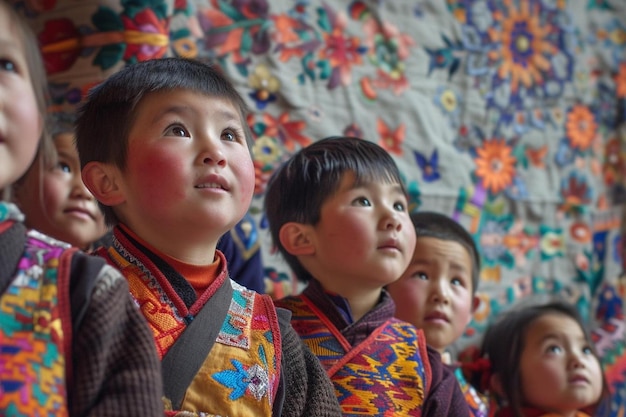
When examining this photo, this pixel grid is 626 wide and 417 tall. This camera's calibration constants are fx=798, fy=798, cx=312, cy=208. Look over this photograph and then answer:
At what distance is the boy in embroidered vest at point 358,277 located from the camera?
1.23 metres

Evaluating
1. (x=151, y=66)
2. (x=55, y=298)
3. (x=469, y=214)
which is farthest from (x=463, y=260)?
(x=55, y=298)

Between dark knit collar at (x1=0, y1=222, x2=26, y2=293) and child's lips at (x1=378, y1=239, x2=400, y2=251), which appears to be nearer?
dark knit collar at (x1=0, y1=222, x2=26, y2=293)

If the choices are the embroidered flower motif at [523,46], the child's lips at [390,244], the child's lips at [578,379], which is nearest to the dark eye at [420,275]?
the child's lips at [390,244]

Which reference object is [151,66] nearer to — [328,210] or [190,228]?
[190,228]

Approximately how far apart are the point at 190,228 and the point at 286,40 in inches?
43.9

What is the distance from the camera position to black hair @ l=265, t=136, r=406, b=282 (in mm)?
1302

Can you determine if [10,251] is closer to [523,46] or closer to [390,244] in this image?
[390,244]

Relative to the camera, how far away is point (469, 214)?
227cm

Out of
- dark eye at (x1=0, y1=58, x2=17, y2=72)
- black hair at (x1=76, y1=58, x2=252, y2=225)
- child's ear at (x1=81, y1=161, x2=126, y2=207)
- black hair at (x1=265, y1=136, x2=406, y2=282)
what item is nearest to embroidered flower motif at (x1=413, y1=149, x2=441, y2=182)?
black hair at (x1=265, y1=136, x2=406, y2=282)

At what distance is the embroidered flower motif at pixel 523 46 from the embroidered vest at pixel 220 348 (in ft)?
5.39

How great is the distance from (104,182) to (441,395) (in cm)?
63

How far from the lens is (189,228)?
966 millimetres

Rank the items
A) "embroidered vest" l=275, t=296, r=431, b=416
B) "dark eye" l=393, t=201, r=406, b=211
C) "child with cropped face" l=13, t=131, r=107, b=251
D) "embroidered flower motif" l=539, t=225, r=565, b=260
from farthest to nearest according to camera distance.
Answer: "embroidered flower motif" l=539, t=225, r=565, b=260 < "child with cropped face" l=13, t=131, r=107, b=251 < "dark eye" l=393, t=201, r=406, b=211 < "embroidered vest" l=275, t=296, r=431, b=416

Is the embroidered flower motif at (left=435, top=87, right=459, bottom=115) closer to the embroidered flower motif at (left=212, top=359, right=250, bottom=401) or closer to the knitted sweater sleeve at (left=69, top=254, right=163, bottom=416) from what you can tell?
the embroidered flower motif at (left=212, top=359, right=250, bottom=401)
